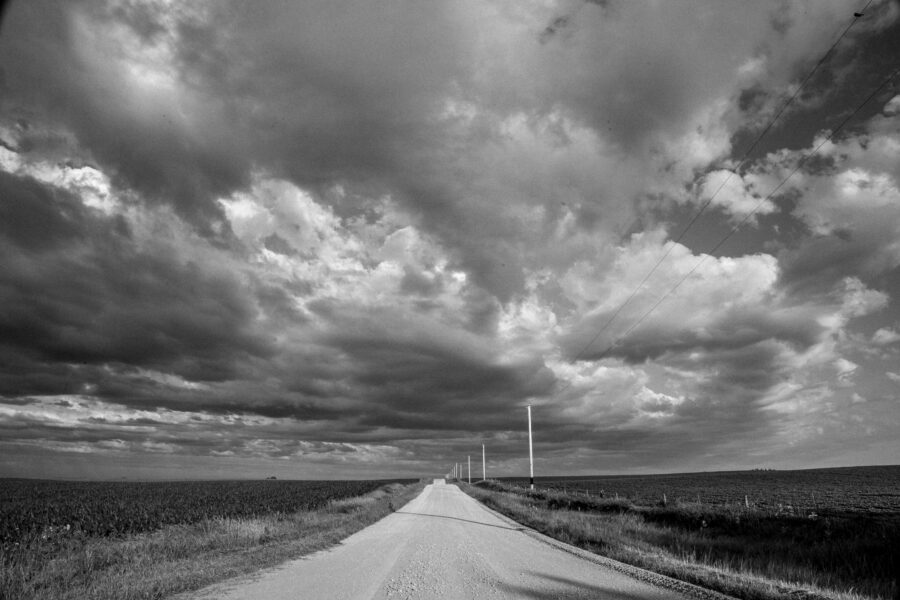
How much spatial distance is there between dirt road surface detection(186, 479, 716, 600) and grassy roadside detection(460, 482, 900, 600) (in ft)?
3.88

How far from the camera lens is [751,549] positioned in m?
18.7

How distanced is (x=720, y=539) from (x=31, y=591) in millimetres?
22710

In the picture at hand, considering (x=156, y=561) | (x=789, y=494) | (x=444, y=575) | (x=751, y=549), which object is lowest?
(x=789, y=494)

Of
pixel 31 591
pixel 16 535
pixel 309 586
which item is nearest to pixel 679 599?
pixel 309 586

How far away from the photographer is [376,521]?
2534cm

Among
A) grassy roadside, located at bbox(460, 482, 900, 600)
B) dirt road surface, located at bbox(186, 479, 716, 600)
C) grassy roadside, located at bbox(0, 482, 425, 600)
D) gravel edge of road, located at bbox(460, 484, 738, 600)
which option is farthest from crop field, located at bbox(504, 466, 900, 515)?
grassy roadside, located at bbox(0, 482, 425, 600)

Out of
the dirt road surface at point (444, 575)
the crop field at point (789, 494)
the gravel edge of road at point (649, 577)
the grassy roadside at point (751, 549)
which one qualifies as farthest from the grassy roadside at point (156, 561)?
the crop field at point (789, 494)

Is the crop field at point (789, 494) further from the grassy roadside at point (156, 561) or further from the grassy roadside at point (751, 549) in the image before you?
the grassy roadside at point (156, 561)

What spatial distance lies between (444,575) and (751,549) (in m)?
14.1

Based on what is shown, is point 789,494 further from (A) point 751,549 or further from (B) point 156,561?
(B) point 156,561

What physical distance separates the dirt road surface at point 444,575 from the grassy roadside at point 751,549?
118 cm

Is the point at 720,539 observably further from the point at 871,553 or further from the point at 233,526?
the point at 233,526

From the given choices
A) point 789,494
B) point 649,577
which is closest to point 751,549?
point 649,577

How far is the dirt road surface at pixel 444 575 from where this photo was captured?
8.92 meters
